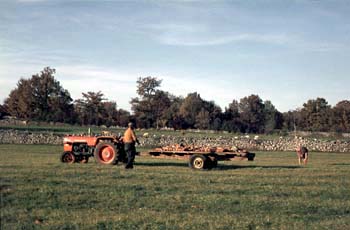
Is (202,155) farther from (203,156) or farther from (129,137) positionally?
(129,137)

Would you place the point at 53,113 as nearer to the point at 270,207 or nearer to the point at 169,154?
the point at 169,154

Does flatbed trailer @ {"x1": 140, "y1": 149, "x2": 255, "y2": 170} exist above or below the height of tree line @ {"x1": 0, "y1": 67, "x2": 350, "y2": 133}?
below

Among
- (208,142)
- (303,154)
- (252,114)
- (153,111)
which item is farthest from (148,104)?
(303,154)

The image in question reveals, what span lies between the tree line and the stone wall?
3875 cm

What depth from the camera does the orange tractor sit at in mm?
23109

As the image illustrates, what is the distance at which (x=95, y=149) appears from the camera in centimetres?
2334

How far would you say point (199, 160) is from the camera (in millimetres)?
23141

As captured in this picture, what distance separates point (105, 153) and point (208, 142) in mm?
35593

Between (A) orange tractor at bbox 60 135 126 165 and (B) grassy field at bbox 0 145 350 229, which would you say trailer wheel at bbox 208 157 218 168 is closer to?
(A) orange tractor at bbox 60 135 126 165

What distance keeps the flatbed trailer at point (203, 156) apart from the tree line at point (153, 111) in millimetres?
76999

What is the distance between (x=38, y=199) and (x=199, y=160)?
1107 centimetres

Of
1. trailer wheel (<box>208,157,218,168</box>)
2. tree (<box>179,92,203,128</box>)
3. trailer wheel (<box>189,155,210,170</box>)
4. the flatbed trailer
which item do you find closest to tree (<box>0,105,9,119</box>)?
tree (<box>179,92,203,128</box>)

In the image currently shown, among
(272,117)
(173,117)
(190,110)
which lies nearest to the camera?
(173,117)

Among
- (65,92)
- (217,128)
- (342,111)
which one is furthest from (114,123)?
(342,111)
